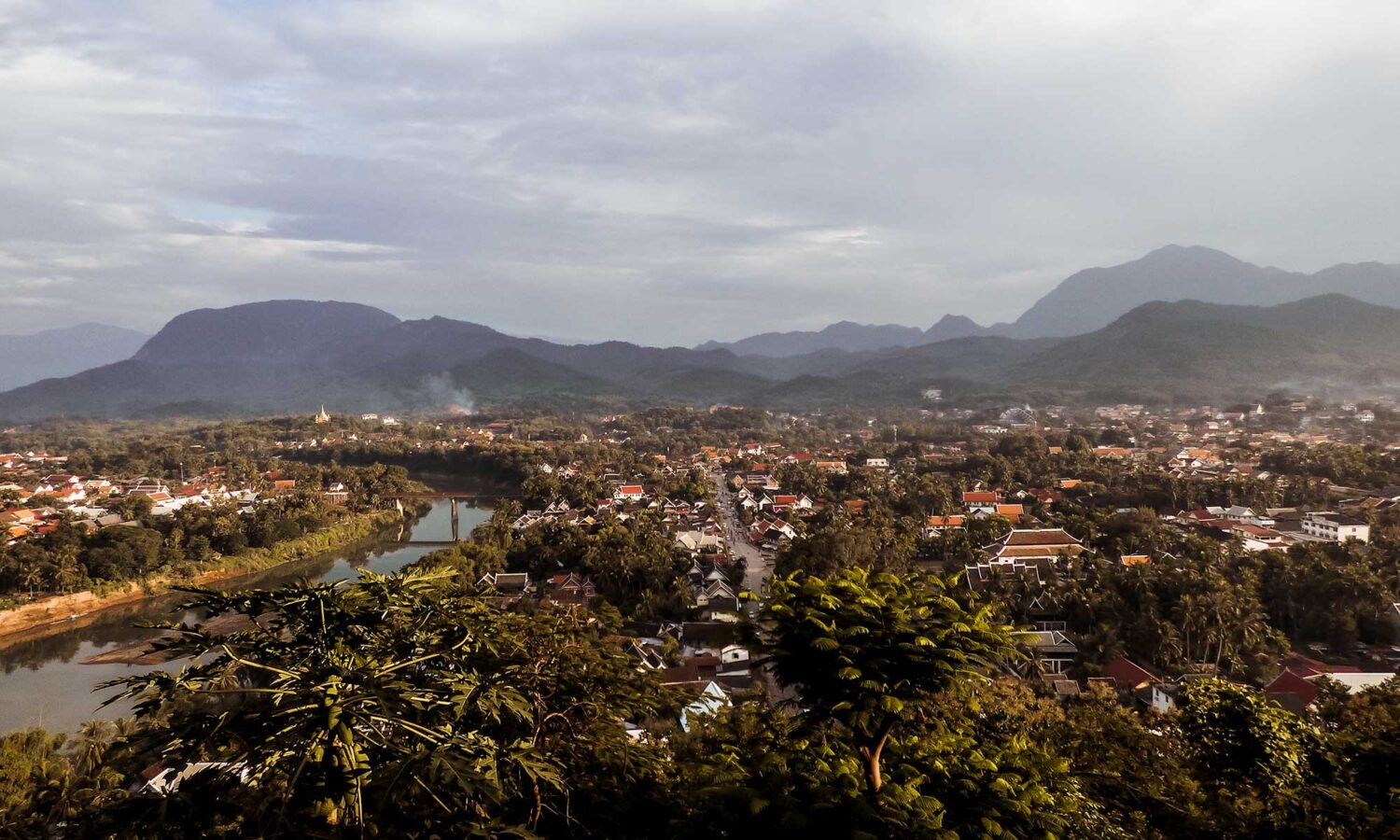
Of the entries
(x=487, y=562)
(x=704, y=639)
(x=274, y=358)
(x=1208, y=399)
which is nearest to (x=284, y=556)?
(x=487, y=562)

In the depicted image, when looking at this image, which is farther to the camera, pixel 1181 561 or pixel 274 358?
pixel 274 358

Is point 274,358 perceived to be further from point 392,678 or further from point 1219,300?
point 1219,300

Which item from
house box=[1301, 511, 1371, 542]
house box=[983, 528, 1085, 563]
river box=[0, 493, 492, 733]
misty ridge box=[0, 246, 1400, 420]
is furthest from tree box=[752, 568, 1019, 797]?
misty ridge box=[0, 246, 1400, 420]

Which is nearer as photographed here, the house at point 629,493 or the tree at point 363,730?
the tree at point 363,730

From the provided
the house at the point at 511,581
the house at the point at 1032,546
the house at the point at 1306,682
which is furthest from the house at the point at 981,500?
the house at the point at 511,581

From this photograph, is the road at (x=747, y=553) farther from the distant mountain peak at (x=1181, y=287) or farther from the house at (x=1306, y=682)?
the distant mountain peak at (x=1181, y=287)

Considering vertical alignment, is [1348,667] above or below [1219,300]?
below

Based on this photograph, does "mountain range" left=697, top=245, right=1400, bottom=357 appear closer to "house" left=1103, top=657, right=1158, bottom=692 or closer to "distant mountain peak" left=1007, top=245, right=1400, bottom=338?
"distant mountain peak" left=1007, top=245, right=1400, bottom=338
